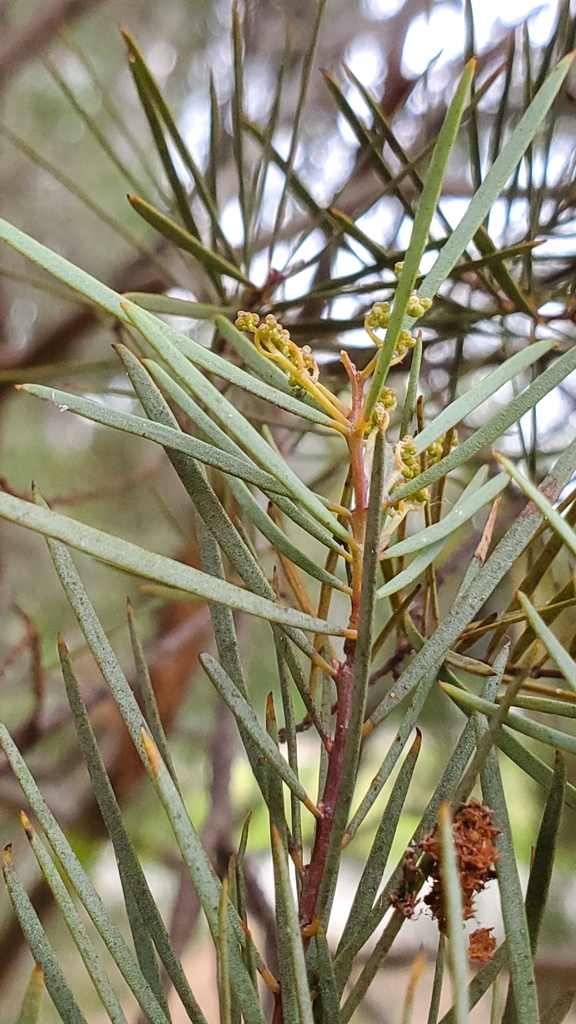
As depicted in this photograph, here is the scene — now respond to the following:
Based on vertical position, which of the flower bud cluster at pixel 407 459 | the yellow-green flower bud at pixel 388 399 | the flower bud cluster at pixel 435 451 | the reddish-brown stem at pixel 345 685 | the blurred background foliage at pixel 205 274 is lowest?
the reddish-brown stem at pixel 345 685

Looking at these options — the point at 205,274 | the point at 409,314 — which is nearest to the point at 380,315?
the point at 409,314

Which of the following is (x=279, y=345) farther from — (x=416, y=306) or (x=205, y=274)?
(x=205, y=274)

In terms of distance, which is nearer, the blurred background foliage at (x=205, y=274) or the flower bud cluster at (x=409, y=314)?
the flower bud cluster at (x=409, y=314)

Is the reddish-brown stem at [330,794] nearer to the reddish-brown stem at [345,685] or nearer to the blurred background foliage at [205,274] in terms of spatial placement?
the reddish-brown stem at [345,685]

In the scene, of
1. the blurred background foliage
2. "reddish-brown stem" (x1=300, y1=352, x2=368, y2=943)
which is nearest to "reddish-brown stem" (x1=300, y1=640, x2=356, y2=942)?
"reddish-brown stem" (x1=300, y1=352, x2=368, y2=943)

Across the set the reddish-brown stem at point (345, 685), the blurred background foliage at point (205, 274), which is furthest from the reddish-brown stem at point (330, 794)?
the blurred background foliage at point (205, 274)

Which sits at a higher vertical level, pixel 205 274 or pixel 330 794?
pixel 205 274

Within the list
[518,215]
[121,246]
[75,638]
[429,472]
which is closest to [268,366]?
[429,472]

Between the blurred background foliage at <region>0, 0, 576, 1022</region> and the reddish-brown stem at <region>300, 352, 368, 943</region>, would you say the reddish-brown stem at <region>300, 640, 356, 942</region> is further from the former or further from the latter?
the blurred background foliage at <region>0, 0, 576, 1022</region>

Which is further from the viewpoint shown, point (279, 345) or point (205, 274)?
point (205, 274)
